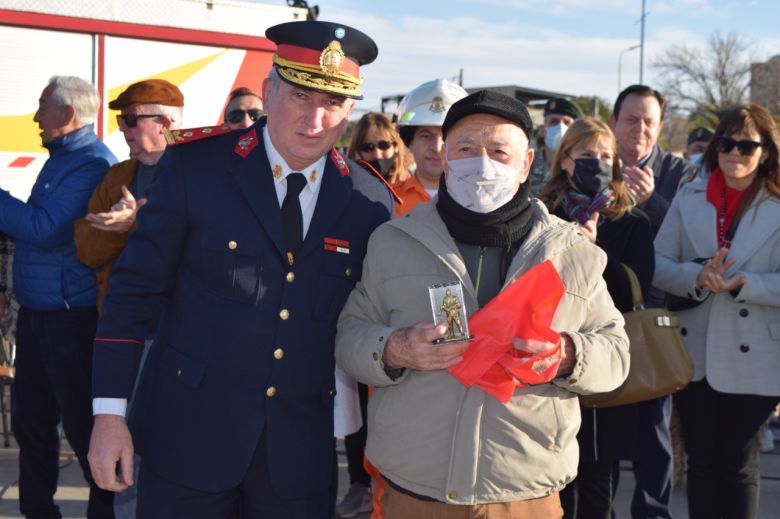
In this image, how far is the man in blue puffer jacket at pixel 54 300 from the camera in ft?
13.9

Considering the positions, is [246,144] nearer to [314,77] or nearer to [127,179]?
[314,77]

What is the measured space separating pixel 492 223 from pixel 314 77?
651mm

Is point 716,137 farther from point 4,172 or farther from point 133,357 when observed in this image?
point 4,172

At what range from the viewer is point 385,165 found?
5254mm

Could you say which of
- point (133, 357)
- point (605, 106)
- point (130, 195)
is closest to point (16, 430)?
point (130, 195)

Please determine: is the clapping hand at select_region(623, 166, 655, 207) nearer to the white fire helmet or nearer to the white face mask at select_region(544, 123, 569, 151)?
the white fire helmet

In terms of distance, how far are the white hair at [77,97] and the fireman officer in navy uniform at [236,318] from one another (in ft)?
7.38

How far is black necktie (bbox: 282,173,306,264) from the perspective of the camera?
2.44m

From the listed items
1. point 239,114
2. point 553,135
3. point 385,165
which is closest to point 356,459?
point 385,165

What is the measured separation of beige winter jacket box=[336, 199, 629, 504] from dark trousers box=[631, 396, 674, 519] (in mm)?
2267

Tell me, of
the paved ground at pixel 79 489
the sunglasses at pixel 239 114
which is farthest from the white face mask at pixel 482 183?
the sunglasses at pixel 239 114

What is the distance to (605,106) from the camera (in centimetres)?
4894

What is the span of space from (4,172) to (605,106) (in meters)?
46.0

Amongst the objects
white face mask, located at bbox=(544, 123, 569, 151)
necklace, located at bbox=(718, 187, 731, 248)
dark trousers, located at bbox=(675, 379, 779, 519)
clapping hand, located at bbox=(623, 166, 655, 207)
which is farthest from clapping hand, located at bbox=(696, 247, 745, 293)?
white face mask, located at bbox=(544, 123, 569, 151)
